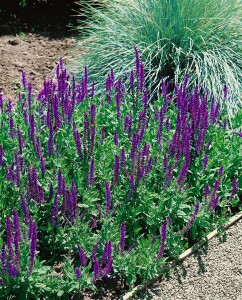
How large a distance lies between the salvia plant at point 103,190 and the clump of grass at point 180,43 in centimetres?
103

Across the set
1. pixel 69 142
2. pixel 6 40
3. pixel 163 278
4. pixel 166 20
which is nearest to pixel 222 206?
pixel 163 278

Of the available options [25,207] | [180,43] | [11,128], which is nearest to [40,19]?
[180,43]

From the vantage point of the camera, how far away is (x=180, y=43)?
577 centimetres

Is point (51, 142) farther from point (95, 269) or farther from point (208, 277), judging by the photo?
point (208, 277)

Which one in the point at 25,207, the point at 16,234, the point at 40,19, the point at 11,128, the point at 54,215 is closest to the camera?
the point at 16,234

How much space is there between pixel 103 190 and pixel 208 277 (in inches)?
36.5

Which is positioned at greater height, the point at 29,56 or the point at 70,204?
the point at 70,204

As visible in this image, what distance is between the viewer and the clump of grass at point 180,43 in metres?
5.59

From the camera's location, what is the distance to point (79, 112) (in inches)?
177

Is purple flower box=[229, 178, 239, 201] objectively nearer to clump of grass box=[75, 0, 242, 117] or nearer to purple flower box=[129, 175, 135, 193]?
purple flower box=[129, 175, 135, 193]

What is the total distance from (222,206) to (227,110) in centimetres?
146

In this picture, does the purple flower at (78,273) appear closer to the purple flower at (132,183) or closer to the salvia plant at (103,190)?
the salvia plant at (103,190)

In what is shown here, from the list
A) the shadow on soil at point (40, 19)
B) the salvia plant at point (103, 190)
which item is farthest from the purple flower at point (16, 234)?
the shadow on soil at point (40, 19)

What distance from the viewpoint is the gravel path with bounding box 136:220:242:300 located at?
3672mm
